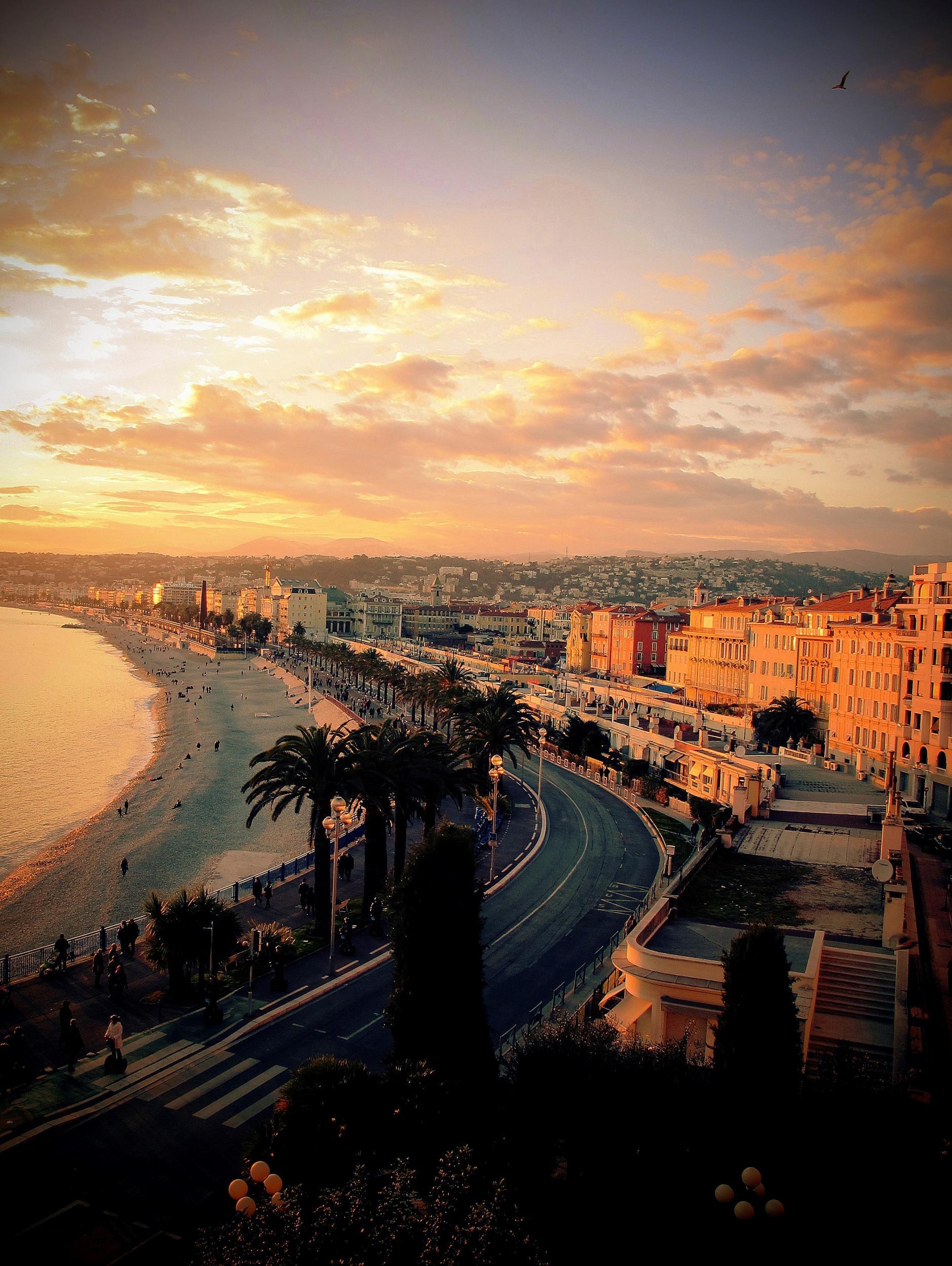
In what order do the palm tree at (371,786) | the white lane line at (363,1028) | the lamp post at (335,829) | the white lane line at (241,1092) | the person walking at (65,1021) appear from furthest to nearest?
the palm tree at (371,786) → the lamp post at (335,829) → the white lane line at (363,1028) → the person walking at (65,1021) → the white lane line at (241,1092)

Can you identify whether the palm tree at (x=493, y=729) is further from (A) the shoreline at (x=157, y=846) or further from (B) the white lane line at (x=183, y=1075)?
(B) the white lane line at (x=183, y=1075)

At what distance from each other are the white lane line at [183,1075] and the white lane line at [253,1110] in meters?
1.58

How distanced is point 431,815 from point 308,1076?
63.0 feet

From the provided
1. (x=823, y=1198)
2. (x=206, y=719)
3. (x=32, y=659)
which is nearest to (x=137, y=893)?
(x=823, y=1198)

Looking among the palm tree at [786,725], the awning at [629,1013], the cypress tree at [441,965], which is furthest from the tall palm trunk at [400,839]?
the palm tree at [786,725]

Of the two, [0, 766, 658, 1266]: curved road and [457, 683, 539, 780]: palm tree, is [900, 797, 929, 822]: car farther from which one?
[457, 683, 539, 780]: palm tree

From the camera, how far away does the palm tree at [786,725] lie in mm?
46719

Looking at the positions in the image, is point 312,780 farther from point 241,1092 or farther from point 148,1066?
point 241,1092

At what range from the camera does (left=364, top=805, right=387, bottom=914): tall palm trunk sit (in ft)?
84.1

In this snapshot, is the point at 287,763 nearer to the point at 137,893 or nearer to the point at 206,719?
the point at 137,893

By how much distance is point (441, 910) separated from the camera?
40.9ft

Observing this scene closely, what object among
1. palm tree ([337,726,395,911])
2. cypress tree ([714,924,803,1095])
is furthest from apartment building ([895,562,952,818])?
cypress tree ([714,924,803,1095])

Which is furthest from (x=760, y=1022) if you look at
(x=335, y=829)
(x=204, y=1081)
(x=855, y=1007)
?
(x=335, y=829)

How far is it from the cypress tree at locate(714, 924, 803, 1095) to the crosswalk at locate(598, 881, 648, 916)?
1425 centimetres
